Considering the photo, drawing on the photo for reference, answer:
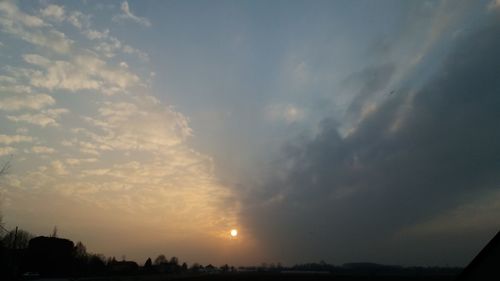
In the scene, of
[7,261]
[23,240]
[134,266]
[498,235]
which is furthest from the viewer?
[134,266]

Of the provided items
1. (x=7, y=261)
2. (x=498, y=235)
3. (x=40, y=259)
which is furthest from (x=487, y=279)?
(x=40, y=259)

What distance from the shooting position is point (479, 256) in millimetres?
9305

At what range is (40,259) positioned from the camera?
86688 millimetres

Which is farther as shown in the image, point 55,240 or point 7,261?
point 55,240

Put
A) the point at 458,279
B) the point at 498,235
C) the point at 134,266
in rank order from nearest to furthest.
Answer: the point at 498,235 < the point at 458,279 < the point at 134,266

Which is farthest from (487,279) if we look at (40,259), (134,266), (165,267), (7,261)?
(165,267)

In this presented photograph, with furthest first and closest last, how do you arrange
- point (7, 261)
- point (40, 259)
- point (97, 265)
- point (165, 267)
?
point (165, 267) → point (97, 265) → point (40, 259) → point (7, 261)

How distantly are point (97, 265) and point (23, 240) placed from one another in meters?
24.8

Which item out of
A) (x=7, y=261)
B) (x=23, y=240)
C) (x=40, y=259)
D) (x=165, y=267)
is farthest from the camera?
(x=165, y=267)

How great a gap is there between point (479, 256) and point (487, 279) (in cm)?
63

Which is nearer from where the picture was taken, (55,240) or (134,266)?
(55,240)

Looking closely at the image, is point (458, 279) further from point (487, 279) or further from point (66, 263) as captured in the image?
point (66, 263)

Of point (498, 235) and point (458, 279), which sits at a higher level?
point (498, 235)

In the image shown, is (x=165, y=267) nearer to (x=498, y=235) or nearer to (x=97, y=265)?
(x=97, y=265)
